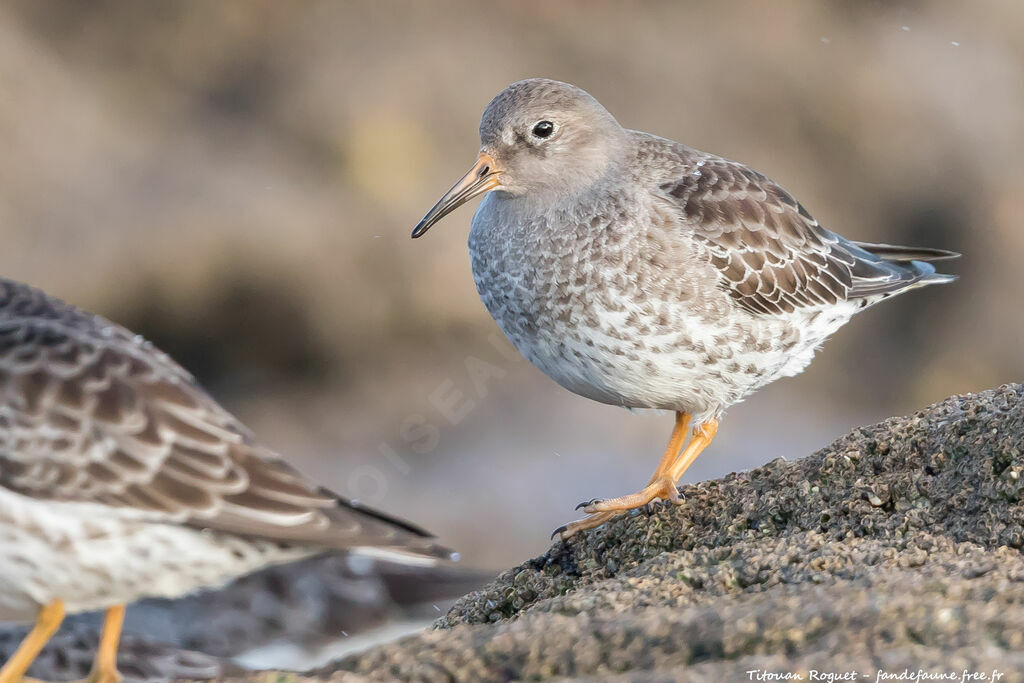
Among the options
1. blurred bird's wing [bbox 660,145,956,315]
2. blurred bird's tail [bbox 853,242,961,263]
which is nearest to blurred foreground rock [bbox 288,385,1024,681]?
blurred bird's wing [bbox 660,145,956,315]

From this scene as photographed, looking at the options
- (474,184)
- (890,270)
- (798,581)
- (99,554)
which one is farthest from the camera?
(890,270)

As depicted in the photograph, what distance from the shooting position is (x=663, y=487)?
603 centimetres

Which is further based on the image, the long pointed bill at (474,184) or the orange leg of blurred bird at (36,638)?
the long pointed bill at (474,184)

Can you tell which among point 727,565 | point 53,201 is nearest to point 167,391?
point 727,565

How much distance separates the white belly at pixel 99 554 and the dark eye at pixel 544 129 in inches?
103

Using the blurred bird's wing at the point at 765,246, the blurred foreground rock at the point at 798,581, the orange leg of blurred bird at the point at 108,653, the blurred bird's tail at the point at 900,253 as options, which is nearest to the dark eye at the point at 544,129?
the blurred bird's wing at the point at 765,246

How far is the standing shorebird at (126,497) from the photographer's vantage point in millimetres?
4320

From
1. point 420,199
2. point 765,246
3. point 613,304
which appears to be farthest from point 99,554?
point 420,199

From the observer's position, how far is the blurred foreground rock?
347 cm

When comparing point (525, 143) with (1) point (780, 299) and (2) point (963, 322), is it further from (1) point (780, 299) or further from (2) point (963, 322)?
(2) point (963, 322)

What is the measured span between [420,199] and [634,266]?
19.9 feet

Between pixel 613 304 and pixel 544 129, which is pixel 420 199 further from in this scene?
pixel 613 304

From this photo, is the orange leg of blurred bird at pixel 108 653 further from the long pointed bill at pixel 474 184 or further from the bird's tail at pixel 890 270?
the bird's tail at pixel 890 270

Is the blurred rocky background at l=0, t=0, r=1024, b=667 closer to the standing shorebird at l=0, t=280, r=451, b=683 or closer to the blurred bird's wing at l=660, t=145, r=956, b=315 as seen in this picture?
the blurred bird's wing at l=660, t=145, r=956, b=315
